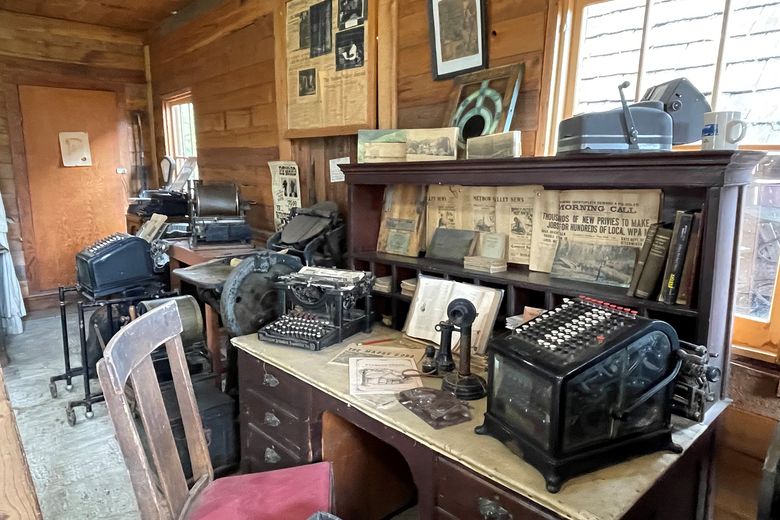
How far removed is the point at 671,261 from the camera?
4.33ft

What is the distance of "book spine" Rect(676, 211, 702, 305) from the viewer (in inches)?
49.9

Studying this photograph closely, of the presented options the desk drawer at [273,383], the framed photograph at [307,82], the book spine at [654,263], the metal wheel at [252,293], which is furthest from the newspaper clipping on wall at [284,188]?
the book spine at [654,263]

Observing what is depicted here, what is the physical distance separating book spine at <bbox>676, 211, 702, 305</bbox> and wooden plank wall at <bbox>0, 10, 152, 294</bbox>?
5255 mm

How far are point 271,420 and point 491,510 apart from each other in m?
0.96

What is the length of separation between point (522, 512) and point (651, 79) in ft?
4.26

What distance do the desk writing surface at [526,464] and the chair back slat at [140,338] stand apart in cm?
45

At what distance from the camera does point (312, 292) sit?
6.42 ft

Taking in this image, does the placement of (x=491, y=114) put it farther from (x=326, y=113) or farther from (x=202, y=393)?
(x=202, y=393)

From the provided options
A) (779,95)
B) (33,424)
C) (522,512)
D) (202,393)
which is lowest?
(33,424)

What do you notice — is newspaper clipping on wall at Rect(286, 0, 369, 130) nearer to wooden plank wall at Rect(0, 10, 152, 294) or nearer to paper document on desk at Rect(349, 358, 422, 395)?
paper document on desk at Rect(349, 358, 422, 395)

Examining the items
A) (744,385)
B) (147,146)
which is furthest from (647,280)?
(147,146)

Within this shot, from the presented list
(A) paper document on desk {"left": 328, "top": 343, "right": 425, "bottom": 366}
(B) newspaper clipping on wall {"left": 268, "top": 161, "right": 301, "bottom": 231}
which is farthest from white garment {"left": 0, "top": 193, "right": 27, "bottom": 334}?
(A) paper document on desk {"left": 328, "top": 343, "right": 425, "bottom": 366}

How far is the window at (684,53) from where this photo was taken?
137cm

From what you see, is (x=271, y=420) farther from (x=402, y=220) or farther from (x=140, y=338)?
(x=402, y=220)
